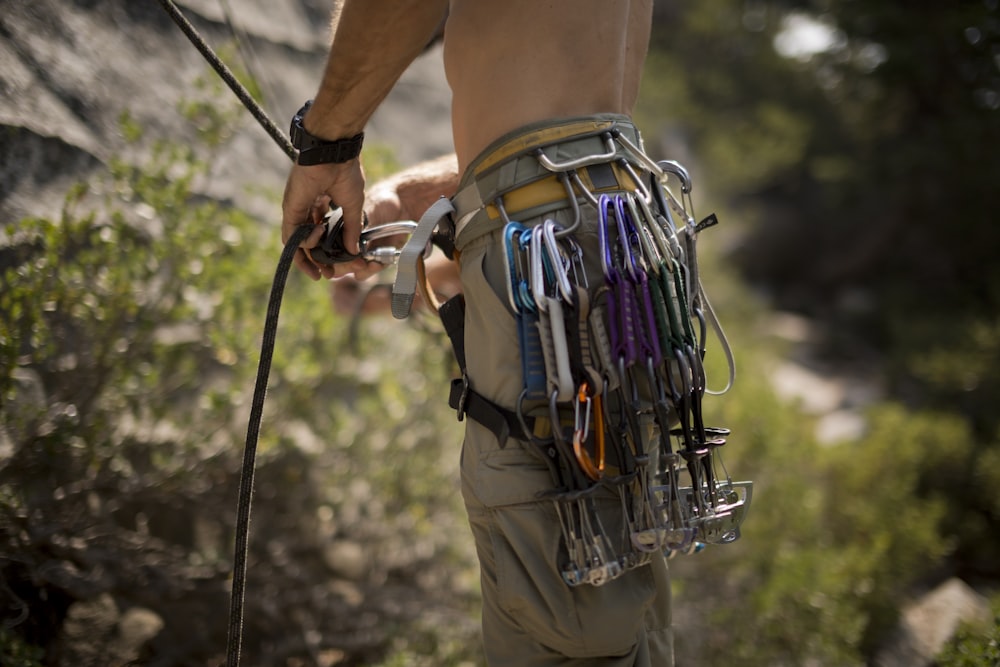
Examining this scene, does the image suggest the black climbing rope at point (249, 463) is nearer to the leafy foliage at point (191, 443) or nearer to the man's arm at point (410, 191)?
the man's arm at point (410, 191)

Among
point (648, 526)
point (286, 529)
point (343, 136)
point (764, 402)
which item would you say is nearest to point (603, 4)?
point (343, 136)

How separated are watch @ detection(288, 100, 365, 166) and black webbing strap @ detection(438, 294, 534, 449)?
35 cm

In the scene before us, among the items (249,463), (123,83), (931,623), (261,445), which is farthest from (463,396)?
(931,623)

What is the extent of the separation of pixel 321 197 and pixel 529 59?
0.49 metres

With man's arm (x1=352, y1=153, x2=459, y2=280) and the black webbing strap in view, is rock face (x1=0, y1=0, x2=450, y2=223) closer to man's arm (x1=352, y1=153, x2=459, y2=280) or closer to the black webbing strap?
man's arm (x1=352, y1=153, x2=459, y2=280)

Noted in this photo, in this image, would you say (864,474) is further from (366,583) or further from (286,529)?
(286,529)

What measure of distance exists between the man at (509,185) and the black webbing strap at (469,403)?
16 mm

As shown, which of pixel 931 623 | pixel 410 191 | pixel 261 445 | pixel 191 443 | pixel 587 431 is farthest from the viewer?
pixel 931 623

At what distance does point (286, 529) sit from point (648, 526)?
1.68m

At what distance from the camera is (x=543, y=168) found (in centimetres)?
133

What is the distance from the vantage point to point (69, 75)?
2.16 metres

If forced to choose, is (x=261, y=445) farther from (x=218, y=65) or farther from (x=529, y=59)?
(x=529, y=59)

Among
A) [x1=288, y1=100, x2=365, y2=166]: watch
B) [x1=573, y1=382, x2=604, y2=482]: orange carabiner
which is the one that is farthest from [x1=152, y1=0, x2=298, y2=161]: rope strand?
[x1=573, y1=382, x2=604, y2=482]: orange carabiner

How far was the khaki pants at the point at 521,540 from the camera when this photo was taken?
128 cm
